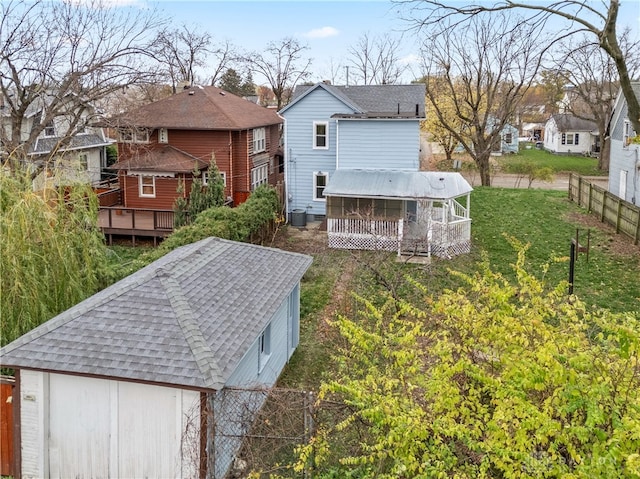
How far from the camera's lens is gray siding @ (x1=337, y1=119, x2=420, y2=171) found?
74.6 feet

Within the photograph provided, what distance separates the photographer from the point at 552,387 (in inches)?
210

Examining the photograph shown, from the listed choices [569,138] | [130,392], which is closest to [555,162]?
[569,138]

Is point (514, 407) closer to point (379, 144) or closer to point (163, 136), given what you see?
point (379, 144)

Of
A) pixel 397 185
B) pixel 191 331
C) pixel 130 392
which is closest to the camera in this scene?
pixel 130 392

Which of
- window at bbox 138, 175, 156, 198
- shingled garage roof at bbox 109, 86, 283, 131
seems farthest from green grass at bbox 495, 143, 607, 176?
window at bbox 138, 175, 156, 198

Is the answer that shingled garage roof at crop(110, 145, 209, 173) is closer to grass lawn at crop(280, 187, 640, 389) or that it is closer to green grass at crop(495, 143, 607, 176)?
grass lawn at crop(280, 187, 640, 389)

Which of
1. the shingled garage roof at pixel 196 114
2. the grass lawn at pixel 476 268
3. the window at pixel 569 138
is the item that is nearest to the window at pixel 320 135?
the shingled garage roof at pixel 196 114

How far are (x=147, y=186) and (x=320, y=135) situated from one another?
28.3ft

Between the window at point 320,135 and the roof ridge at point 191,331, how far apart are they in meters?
16.3

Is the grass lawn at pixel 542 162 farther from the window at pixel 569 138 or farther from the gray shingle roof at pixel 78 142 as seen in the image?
the gray shingle roof at pixel 78 142

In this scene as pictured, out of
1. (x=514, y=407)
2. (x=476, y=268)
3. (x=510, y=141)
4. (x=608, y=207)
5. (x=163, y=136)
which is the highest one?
(x=510, y=141)

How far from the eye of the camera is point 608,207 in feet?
77.0

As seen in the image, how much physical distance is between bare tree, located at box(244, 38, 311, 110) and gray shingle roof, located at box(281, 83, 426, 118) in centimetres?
1988

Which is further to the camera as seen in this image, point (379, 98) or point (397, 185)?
point (379, 98)
